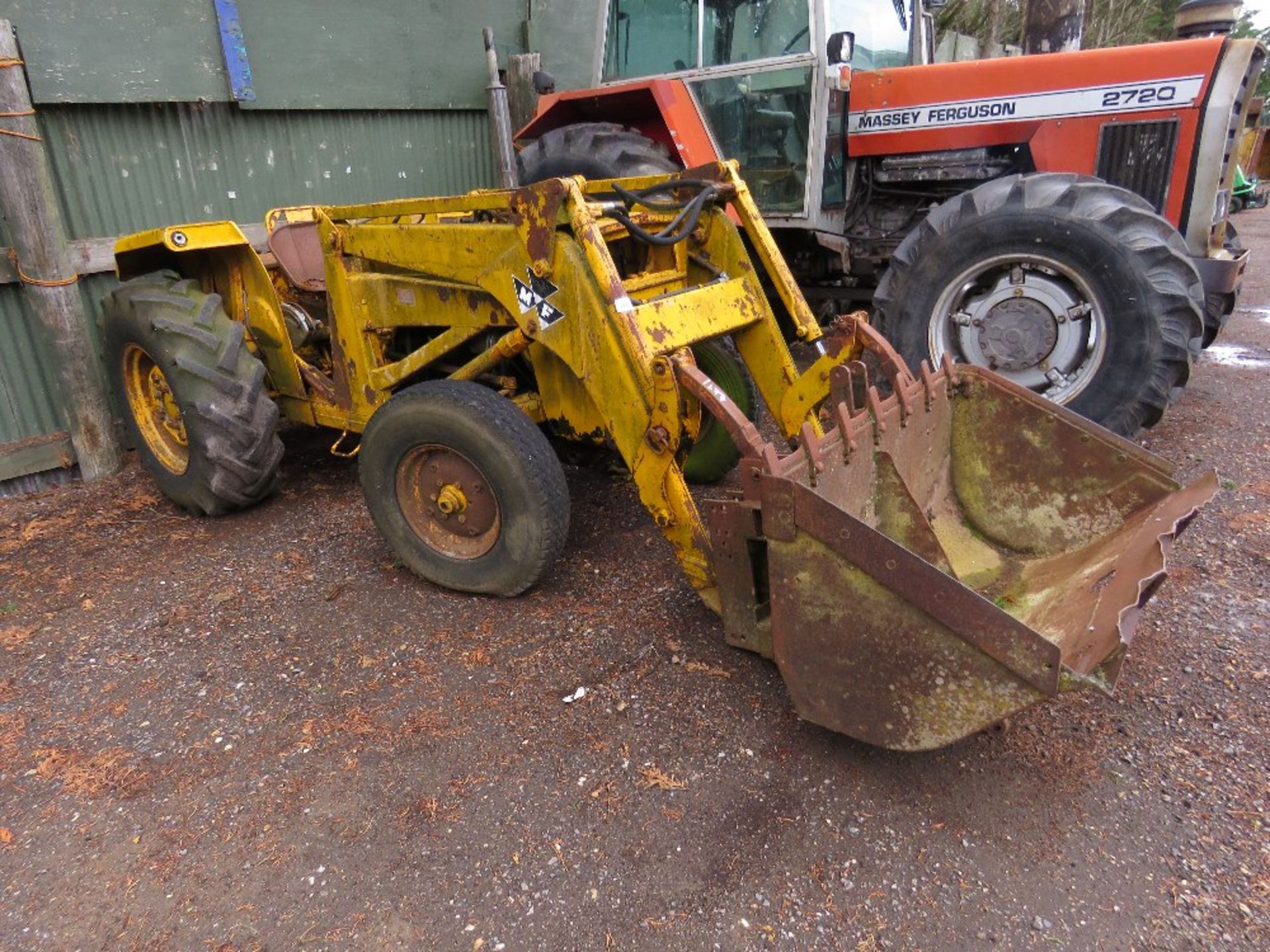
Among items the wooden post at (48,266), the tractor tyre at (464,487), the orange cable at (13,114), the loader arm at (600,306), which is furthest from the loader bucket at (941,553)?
the orange cable at (13,114)

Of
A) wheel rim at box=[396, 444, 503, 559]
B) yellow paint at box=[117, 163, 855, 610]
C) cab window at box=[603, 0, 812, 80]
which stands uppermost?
cab window at box=[603, 0, 812, 80]

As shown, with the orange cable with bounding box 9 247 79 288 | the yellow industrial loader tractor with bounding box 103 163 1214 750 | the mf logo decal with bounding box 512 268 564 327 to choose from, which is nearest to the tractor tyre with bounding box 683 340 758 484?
the yellow industrial loader tractor with bounding box 103 163 1214 750

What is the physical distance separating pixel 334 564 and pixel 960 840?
8.70ft

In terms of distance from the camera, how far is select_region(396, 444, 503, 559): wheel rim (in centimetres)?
317

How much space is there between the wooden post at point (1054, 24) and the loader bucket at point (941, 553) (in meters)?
6.45

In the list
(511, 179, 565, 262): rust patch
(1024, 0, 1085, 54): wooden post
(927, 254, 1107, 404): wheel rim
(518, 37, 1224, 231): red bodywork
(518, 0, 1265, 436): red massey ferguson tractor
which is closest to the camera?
(511, 179, 565, 262): rust patch

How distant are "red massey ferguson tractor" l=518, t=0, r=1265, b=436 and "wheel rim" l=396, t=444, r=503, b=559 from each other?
8.12 ft

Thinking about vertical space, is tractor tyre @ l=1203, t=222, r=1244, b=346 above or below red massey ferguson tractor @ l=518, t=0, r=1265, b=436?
below

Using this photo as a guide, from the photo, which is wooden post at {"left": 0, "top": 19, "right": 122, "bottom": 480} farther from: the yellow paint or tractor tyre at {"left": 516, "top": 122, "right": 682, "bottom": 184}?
tractor tyre at {"left": 516, "top": 122, "right": 682, "bottom": 184}

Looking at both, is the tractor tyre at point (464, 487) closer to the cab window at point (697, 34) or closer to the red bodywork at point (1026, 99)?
the red bodywork at point (1026, 99)

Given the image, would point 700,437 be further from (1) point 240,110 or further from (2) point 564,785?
(1) point 240,110

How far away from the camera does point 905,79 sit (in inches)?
196

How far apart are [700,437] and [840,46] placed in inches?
88.8

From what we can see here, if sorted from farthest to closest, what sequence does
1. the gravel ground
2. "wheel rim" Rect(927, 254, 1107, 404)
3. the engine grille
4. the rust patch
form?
the engine grille → "wheel rim" Rect(927, 254, 1107, 404) → the rust patch → the gravel ground
